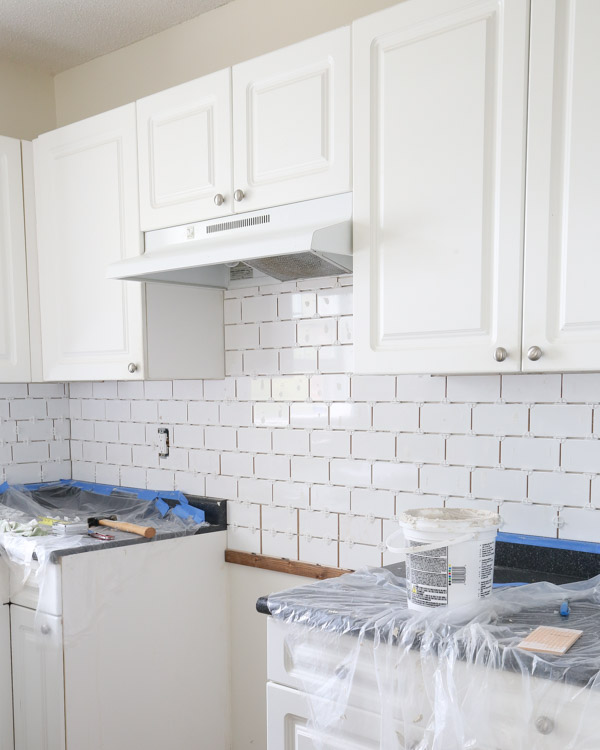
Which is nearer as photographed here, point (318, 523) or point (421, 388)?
point (421, 388)

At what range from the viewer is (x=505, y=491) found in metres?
1.96

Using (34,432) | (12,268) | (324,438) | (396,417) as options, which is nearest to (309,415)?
(324,438)

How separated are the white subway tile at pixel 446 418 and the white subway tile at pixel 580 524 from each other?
0.35 m

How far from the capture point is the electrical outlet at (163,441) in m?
2.84

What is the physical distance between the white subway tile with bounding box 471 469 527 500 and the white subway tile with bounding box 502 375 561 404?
200 mm

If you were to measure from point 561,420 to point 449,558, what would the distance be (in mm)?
557

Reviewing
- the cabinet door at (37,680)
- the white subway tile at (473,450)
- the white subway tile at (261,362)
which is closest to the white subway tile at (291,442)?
the white subway tile at (261,362)

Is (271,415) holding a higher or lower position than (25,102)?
lower

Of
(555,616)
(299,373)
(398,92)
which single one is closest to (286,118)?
(398,92)

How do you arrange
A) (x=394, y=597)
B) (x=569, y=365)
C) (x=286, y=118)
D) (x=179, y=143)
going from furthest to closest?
(x=179, y=143)
(x=286, y=118)
(x=394, y=597)
(x=569, y=365)

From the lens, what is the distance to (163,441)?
2.85 m

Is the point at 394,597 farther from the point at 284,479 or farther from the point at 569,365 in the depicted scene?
the point at 284,479

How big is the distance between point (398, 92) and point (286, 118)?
35cm

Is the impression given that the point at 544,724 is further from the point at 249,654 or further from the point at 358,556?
the point at 249,654
